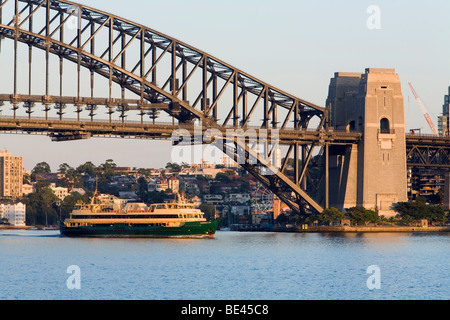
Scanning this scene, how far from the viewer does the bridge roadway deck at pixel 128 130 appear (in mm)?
112875

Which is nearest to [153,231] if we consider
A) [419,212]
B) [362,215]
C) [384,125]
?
[362,215]

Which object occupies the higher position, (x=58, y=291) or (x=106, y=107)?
(x=106, y=107)

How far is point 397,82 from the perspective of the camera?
134 metres

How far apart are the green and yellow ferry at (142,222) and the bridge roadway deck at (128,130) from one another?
814 centimetres

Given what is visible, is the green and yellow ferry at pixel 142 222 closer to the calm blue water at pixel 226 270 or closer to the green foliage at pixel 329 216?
the calm blue water at pixel 226 270

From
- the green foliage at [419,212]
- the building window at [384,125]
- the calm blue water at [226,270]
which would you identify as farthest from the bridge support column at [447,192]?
the calm blue water at [226,270]

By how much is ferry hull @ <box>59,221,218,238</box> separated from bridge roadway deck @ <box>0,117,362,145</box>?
10.0 meters

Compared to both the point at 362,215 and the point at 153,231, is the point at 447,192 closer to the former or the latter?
the point at 362,215

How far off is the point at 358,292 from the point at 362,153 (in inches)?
2873

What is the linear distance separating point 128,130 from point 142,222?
34.8ft

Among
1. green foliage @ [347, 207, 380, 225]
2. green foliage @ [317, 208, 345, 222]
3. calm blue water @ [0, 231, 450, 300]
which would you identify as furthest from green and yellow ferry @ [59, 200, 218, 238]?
green foliage @ [347, 207, 380, 225]
